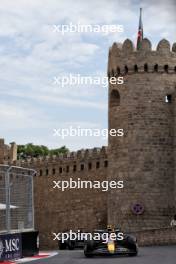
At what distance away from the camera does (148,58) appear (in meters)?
39.3

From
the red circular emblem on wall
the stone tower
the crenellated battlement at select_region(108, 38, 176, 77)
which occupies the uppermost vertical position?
the crenellated battlement at select_region(108, 38, 176, 77)

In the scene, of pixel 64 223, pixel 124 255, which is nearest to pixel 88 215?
pixel 64 223

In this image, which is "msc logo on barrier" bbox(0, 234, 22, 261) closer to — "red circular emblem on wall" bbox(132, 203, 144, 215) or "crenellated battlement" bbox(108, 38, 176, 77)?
"red circular emblem on wall" bbox(132, 203, 144, 215)

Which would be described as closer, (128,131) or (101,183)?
(128,131)

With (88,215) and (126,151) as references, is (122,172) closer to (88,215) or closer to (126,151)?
(126,151)

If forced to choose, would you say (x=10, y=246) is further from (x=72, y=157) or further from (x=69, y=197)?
(x=72, y=157)

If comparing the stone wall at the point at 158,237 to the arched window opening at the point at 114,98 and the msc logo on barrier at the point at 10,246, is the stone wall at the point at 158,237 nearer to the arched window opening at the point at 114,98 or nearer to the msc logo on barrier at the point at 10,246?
the arched window opening at the point at 114,98

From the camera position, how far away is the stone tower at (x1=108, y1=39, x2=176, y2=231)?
126ft

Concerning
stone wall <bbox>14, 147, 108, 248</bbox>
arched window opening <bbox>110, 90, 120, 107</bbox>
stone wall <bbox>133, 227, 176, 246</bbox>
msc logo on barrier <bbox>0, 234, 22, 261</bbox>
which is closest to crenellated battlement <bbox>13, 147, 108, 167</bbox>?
stone wall <bbox>14, 147, 108, 248</bbox>

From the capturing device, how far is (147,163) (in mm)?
38594

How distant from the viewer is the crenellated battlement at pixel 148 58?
39.2 m

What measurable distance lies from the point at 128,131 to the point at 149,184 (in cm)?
273

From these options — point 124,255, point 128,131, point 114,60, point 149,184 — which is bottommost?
point 124,255

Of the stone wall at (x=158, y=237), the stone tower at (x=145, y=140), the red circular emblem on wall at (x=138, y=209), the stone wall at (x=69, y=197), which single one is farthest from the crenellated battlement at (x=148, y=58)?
the stone wall at (x=158, y=237)
